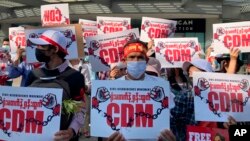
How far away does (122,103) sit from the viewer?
4129 mm

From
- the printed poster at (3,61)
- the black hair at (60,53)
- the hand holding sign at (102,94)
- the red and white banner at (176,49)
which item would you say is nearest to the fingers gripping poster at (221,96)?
the hand holding sign at (102,94)

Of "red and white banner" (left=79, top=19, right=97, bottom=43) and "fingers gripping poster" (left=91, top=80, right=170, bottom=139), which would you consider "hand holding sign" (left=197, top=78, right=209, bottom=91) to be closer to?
"fingers gripping poster" (left=91, top=80, right=170, bottom=139)

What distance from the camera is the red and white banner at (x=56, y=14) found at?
8.84 metres

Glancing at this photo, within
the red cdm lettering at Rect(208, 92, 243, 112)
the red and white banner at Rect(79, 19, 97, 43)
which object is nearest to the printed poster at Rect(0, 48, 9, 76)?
the red and white banner at Rect(79, 19, 97, 43)

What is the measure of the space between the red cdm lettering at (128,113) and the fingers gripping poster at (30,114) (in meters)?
0.42

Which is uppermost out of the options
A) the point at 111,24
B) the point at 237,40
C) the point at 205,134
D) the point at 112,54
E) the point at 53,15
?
the point at 53,15

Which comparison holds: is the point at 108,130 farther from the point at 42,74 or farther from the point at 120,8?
the point at 120,8

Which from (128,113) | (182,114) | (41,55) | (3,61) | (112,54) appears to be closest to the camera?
(128,113)

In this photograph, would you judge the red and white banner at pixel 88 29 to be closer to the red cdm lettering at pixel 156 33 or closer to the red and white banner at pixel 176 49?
the red cdm lettering at pixel 156 33

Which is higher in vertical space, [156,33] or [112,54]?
[156,33]

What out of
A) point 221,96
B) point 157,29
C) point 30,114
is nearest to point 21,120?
point 30,114

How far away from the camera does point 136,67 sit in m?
4.42

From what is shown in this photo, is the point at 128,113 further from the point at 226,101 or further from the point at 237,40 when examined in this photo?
the point at 237,40

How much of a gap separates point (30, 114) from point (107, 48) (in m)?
3.75
